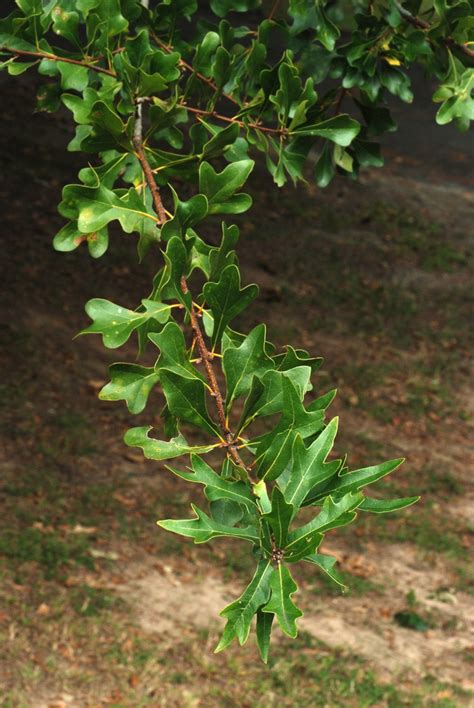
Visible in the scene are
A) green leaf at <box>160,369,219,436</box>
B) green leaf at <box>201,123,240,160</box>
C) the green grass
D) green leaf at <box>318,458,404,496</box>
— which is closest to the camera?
green leaf at <box>318,458,404,496</box>

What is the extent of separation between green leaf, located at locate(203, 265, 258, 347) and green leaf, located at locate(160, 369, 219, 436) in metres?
0.15

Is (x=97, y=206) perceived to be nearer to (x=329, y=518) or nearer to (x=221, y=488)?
(x=221, y=488)

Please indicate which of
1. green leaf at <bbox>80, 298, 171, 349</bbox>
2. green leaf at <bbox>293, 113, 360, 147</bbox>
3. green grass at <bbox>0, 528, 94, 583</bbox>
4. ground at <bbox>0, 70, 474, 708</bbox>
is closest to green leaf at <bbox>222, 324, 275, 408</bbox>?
green leaf at <bbox>80, 298, 171, 349</bbox>

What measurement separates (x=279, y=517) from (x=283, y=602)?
99 mm

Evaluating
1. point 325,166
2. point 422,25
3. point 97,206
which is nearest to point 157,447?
point 97,206

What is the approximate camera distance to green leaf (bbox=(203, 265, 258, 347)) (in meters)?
1.42

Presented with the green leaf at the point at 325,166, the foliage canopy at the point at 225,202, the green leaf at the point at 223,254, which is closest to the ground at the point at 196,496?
the green leaf at the point at 325,166

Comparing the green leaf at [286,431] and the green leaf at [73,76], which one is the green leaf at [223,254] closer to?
the green leaf at [286,431]

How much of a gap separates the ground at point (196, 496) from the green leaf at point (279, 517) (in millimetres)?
3329

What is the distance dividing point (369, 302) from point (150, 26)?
A: 7.11 metres

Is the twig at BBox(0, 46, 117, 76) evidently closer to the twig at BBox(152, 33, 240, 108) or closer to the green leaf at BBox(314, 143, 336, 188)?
the twig at BBox(152, 33, 240, 108)

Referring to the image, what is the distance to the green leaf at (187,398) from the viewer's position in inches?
52.0

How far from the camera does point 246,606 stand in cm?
115

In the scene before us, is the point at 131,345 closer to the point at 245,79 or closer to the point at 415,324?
the point at 415,324
